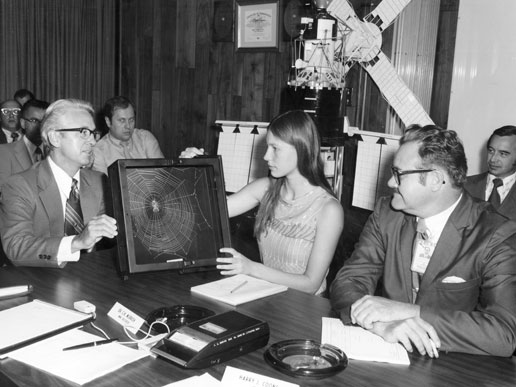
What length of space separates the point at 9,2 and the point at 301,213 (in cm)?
424

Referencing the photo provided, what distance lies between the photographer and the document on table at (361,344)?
1427mm

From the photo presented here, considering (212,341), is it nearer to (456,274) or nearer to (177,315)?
(177,315)

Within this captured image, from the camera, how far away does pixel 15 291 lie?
1.77 meters

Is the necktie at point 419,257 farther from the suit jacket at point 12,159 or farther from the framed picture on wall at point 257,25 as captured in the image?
the suit jacket at point 12,159

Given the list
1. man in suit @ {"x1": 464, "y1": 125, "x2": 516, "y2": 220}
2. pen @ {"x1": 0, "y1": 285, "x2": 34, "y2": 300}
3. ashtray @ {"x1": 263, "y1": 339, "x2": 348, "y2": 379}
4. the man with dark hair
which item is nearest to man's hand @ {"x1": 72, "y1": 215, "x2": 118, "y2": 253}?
pen @ {"x1": 0, "y1": 285, "x2": 34, "y2": 300}

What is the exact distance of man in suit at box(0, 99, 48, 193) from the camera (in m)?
3.93

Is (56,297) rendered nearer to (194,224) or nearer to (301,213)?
(194,224)

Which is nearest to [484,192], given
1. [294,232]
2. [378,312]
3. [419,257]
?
[294,232]

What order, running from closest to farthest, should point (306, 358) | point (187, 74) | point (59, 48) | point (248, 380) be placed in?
point (248, 380) < point (306, 358) < point (187, 74) < point (59, 48)

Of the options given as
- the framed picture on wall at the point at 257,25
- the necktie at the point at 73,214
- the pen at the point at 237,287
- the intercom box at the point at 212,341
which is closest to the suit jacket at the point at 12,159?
the necktie at the point at 73,214

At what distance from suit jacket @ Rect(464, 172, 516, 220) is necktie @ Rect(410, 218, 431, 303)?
1.72 meters

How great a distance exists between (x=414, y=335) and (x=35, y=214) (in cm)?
158

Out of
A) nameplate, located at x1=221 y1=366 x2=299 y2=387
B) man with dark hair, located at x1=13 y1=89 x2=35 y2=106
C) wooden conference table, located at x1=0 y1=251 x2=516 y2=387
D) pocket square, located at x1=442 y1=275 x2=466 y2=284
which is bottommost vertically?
wooden conference table, located at x1=0 y1=251 x2=516 y2=387

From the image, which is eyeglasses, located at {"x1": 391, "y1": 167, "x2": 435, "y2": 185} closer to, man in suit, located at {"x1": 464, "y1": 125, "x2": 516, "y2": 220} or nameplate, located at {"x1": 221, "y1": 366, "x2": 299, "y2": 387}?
nameplate, located at {"x1": 221, "y1": 366, "x2": 299, "y2": 387}
